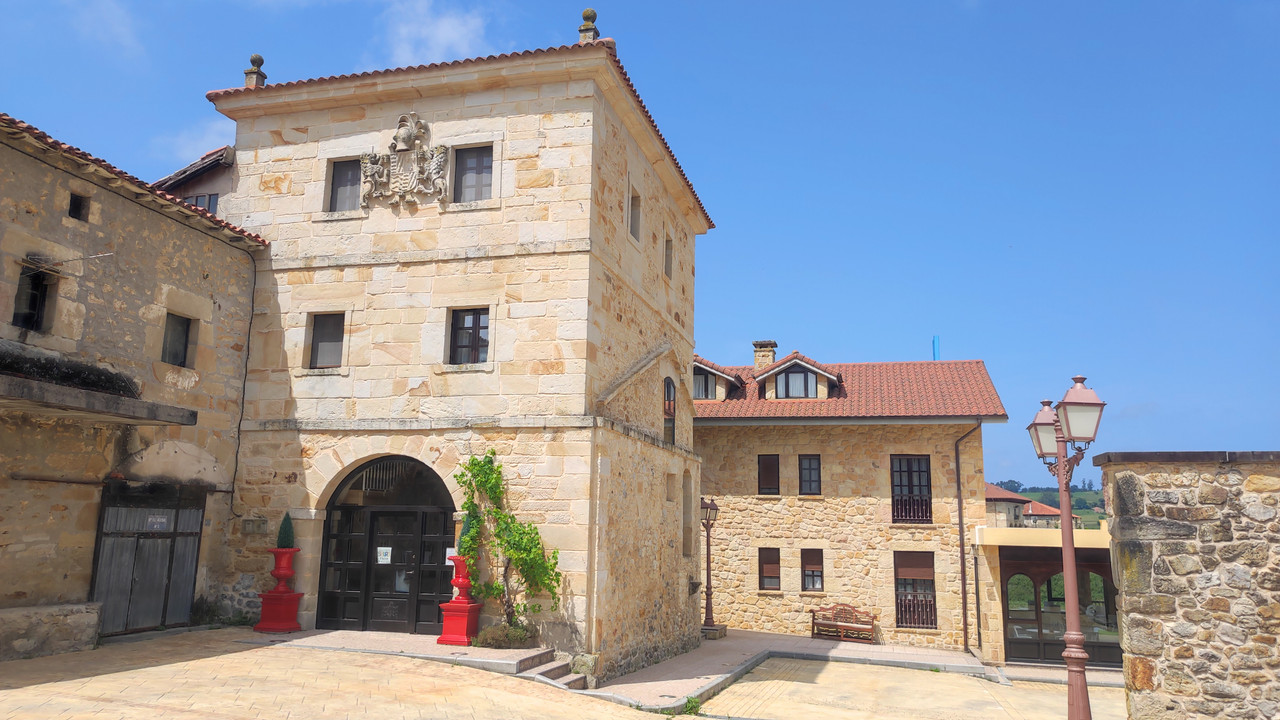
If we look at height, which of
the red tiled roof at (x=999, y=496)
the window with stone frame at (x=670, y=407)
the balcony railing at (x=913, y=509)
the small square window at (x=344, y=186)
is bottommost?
the balcony railing at (x=913, y=509)

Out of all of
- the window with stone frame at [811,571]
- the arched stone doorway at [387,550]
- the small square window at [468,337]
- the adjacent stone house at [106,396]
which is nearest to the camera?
the adjacent stone house at [106,396]

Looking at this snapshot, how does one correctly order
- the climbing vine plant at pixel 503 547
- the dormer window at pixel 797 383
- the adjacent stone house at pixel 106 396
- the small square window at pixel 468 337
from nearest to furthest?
the adjacent stone house at pixel 106 396 < the climbing vine plant at pixel 503 547 < the small square window at pixel 468 337 < the dormer window at pixel 797 383

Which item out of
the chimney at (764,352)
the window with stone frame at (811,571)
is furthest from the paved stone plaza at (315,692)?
the chimney at (764,352)

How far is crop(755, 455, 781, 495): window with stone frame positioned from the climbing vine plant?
38.7ft

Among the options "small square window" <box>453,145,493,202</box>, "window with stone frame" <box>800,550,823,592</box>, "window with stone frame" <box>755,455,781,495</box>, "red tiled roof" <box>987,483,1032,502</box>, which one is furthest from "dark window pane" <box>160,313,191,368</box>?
"red tiled roof" <box>987,483,1032,502</box>

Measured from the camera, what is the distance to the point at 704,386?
24578mm

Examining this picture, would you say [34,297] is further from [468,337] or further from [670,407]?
[670,407]

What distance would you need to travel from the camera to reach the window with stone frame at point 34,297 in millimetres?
9938

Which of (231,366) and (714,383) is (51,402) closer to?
(231,366)

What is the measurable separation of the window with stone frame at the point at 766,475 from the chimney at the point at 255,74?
47.9 ft

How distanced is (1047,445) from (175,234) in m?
11.6

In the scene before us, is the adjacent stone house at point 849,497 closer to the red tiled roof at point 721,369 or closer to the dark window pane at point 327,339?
the red tiled roof at point 721,369

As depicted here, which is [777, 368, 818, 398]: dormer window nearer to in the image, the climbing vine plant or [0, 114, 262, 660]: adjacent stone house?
the climbing vine plant

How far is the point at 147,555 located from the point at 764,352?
18.2 m
